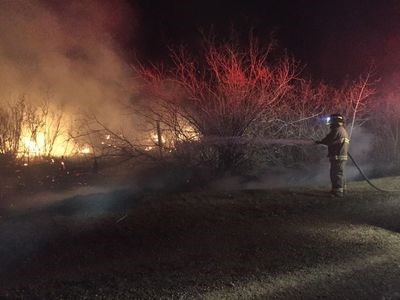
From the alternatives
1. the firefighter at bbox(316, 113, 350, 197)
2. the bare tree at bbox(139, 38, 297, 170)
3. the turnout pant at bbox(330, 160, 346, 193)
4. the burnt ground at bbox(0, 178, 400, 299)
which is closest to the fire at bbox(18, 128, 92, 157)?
the bare tree at bbox(139, 38, 297, 170)

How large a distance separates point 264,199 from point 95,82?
7.61 m

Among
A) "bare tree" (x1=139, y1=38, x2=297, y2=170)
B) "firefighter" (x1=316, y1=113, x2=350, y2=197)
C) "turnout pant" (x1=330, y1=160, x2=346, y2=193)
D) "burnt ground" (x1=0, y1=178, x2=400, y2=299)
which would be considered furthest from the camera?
"bare tree" (x1=139, y1=38, x2=297, y2=170)

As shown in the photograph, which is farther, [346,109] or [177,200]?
[346,109]

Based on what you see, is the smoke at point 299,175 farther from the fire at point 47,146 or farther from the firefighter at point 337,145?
the fire at point 47,146

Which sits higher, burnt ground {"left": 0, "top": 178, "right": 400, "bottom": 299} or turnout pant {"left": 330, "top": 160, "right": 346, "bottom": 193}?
turnout pant {"left": 330, "top": 160, "right": 346, "bottom": 193}

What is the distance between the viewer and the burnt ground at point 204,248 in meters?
4.35

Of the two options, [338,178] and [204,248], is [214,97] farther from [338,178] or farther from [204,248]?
[204,248]

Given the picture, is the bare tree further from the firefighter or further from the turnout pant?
the turnout pant

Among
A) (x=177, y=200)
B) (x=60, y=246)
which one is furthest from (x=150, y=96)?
(x=60, y=246)

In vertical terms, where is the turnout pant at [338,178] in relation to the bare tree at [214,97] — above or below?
below

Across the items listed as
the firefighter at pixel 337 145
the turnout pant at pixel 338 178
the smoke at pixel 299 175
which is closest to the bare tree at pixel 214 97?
the smoke at pixel 299 175

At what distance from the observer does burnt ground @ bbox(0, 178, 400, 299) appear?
435cm

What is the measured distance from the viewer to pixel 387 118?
54.4ft

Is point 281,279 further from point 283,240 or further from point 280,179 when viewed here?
point 280,179
